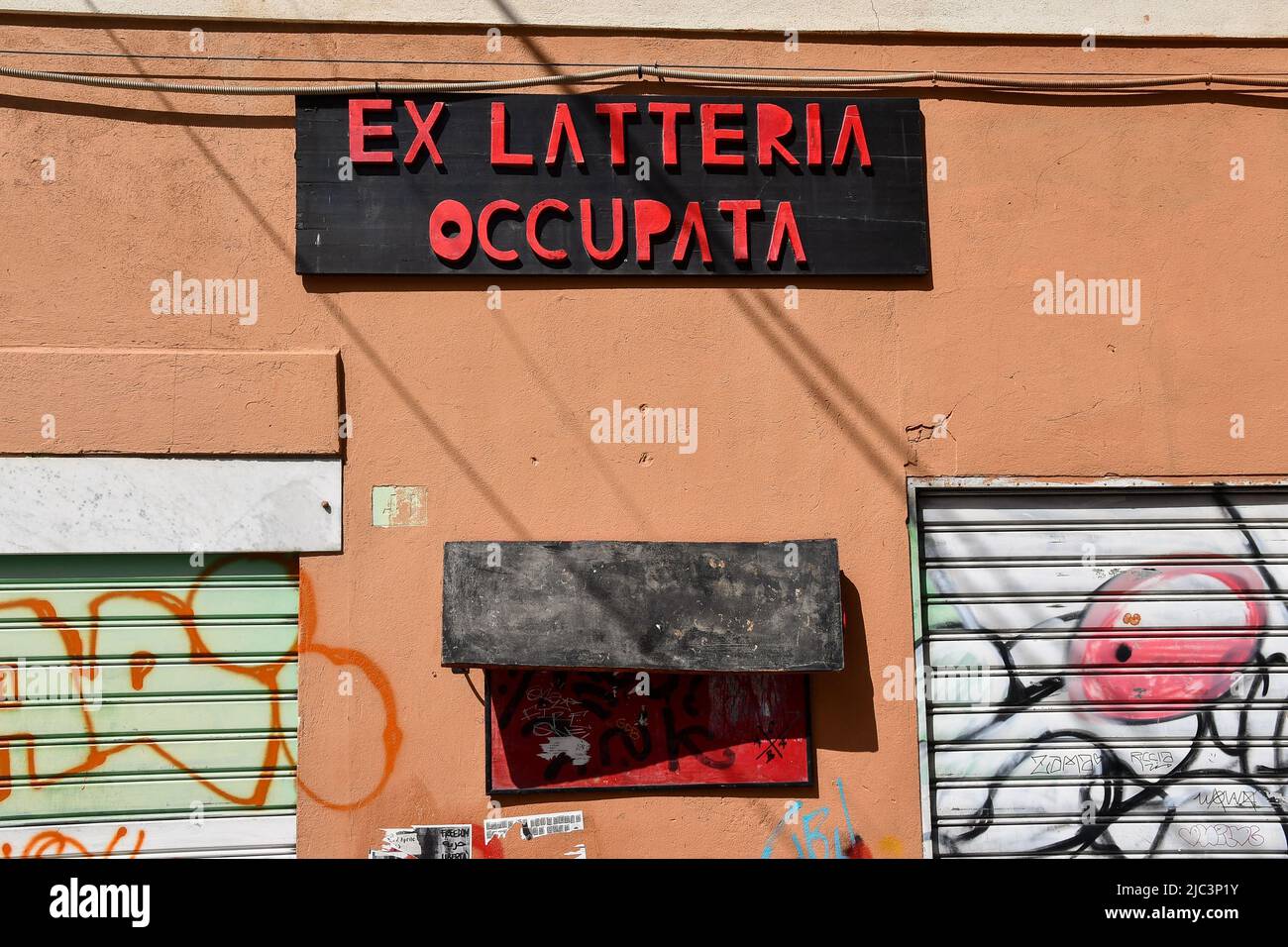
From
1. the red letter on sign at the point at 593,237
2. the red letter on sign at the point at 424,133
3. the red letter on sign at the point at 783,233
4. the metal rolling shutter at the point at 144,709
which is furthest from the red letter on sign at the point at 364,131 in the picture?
the metal rolling shutter at the point at 144,709

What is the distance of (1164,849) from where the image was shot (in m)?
5.39

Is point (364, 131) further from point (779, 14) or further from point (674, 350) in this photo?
point (779, 14)

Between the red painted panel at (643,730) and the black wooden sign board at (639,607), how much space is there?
0.31 m

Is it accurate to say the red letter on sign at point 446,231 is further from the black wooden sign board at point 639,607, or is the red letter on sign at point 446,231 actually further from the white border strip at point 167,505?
the black wooden sign board at point 639,607

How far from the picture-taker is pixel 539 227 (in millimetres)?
5480

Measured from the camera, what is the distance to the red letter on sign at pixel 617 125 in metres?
5.50

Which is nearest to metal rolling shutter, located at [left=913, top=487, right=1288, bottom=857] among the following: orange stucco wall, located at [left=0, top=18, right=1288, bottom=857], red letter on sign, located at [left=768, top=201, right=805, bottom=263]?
orange stucco wall, located at [left=0, top=18, right=1288, bottom=857]

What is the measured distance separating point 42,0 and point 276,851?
5.03 m

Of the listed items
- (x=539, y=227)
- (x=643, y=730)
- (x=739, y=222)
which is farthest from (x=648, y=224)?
(x=643, y=730)

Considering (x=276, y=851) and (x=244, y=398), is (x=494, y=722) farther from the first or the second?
(x=244, y=398)

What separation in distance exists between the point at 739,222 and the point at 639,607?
7.68 feet

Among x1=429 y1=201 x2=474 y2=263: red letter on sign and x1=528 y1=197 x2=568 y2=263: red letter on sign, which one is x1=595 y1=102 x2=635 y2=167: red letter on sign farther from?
x1=429 y1=201 x2=474 y2=263: red letter on sign

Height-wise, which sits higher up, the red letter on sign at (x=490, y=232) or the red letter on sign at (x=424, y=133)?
the red letter on sign at (x=424, y=133)

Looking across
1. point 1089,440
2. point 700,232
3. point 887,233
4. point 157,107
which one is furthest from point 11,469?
point 1089,440
